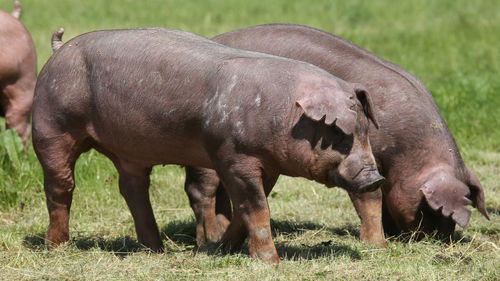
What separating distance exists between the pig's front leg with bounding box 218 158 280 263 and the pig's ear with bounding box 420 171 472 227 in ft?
4.85

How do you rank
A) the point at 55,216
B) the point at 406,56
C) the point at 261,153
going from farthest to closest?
the point at 406,56
the point at 55,216
the point at 261,153

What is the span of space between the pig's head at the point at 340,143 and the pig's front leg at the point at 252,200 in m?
0.35

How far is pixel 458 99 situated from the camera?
10.1 m

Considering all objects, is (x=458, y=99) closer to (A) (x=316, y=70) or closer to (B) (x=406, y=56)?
(B) (x=406, y=56)

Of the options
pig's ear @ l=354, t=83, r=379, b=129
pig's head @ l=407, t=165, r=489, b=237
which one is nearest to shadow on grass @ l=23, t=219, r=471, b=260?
pig's head @ l=407, t=165, r=489, b=237

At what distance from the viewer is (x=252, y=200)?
16.3ft

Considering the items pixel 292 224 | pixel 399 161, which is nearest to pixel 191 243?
pixel 292 224

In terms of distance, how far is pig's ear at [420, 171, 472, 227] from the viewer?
591 centimetres

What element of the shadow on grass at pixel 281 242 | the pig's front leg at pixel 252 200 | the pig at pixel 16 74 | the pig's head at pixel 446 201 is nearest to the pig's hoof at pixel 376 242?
the shadow on grass at pixel 281 242

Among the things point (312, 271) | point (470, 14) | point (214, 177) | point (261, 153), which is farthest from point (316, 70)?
point (470, 14)

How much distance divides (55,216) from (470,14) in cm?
1184

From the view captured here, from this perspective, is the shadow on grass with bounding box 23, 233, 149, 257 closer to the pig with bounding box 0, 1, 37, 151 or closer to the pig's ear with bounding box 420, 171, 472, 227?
the pig's ear with bounding box 420, 171, 472, 227

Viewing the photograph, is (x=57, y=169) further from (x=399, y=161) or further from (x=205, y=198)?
(x=399, y=161)

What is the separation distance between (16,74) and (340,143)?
4777 millimetres
